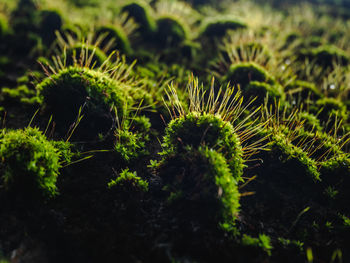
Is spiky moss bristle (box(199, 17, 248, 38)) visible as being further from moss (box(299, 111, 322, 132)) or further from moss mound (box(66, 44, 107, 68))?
moss (box(299, 111, 322, 132))

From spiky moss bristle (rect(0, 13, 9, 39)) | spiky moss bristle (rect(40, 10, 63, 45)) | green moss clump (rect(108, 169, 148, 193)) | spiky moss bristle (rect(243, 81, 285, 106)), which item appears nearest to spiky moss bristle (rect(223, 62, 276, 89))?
spiky moss bristle (rect(243, 81, 285, 106))

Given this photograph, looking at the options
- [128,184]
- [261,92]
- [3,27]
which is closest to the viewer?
[128,184]

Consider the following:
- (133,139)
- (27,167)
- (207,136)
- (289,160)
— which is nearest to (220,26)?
(289,160)

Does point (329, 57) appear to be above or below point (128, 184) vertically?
above

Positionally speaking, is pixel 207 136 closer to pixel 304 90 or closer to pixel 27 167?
pixel 27 167

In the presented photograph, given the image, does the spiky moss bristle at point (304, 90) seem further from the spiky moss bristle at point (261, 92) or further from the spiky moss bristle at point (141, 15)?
the spiky moss bristle at point (141, 15)

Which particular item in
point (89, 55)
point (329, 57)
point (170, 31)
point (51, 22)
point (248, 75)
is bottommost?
point (89, 55)

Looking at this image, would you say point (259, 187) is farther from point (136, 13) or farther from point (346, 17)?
point (346, 17)

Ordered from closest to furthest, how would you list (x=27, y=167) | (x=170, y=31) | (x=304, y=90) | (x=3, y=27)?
(x=27, y=167) < (x=304, y=90) < (x=3, y=27) < (x=170, y=31)
